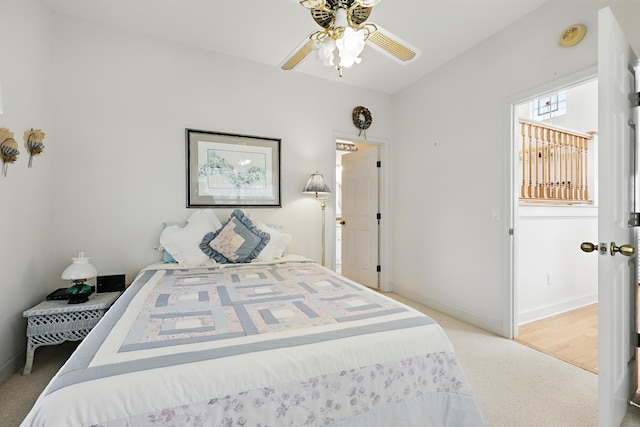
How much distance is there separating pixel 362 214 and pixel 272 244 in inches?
76.0

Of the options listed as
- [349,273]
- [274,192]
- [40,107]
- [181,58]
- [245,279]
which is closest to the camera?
[245,279]

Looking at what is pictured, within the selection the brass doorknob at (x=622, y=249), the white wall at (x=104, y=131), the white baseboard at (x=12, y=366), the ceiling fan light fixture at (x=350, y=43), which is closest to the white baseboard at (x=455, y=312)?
the brass doorknob at (x=622, y=249)

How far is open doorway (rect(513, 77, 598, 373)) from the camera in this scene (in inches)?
111

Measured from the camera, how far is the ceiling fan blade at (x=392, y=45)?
1654 millimetres

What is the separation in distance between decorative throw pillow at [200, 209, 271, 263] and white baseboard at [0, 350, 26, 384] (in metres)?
1.43

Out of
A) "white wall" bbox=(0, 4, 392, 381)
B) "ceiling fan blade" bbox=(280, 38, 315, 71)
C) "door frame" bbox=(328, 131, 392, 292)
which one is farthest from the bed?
"door frame" bbox=(328, 131, 392, 292)

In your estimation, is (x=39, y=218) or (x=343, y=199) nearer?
(x=39, y=218)

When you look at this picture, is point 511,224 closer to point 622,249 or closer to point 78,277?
point 622,249

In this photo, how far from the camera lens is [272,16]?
257 cm

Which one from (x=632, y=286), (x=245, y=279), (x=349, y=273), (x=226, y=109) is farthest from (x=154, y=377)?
(x=349, y=273)

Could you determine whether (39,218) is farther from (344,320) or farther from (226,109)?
(344,320)

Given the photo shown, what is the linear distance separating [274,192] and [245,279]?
144cm

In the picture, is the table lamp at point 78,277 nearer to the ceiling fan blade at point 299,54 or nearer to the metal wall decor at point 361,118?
the ceiling fan blade at point 299,54

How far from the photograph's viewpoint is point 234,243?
2.82 m
